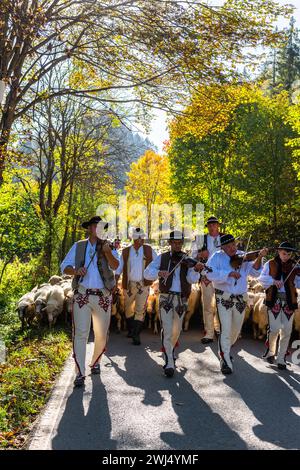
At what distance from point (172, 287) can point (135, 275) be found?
8.72 ft

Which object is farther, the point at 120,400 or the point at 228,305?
the point at 228,305

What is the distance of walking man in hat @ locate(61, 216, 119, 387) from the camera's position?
7230 mm

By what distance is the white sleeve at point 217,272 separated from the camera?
26.1 feet

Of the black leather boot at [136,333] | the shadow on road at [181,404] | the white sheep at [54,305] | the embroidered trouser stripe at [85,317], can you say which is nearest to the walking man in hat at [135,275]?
the black leather boot at [136,333]

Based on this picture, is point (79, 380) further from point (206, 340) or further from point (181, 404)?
point (206, 340)

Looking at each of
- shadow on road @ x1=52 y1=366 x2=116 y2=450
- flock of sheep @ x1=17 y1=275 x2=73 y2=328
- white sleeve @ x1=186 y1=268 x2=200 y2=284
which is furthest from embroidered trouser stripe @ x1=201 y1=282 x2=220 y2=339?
shadow on road @ x1=52 y1=366 x2=116 y2=450

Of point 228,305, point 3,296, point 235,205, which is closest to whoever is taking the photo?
point 228,305

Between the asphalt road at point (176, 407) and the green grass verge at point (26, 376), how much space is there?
0.60ft

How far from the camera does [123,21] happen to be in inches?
380

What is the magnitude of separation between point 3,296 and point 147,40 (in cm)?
970

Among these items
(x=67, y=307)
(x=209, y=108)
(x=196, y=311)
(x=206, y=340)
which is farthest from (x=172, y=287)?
(x=196, y=311)

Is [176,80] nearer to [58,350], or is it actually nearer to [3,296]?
[58,350]
